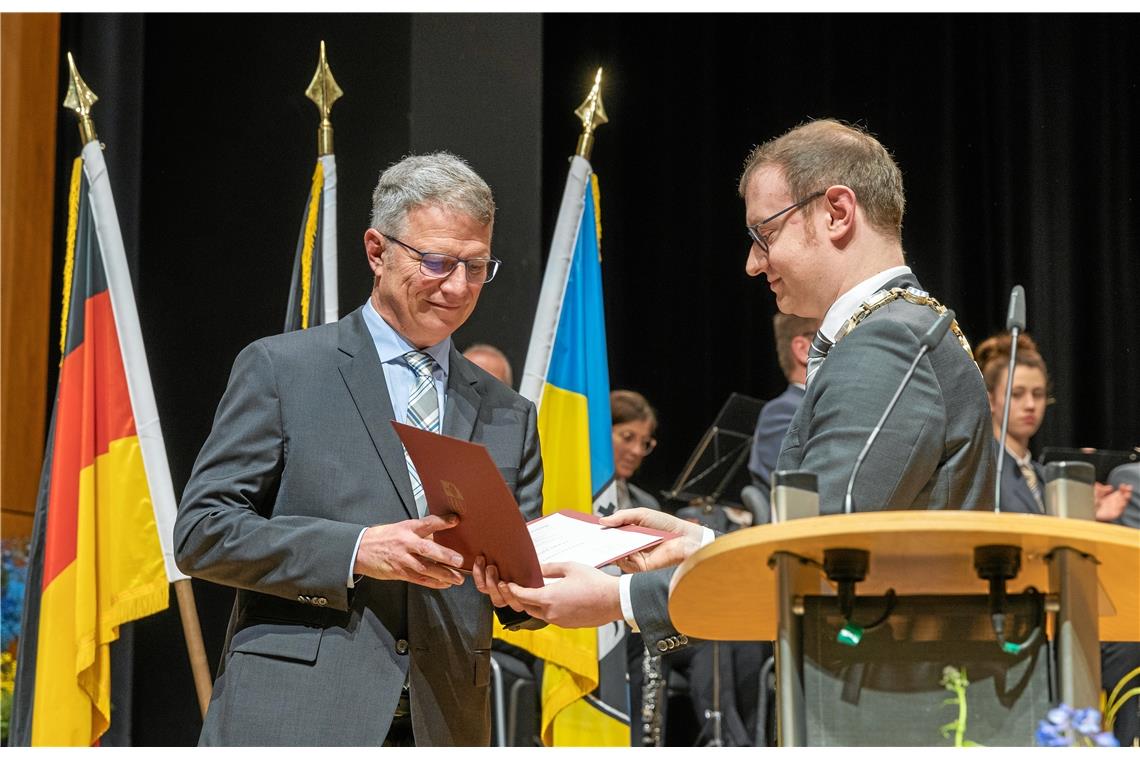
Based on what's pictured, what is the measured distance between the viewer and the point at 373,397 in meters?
2.58

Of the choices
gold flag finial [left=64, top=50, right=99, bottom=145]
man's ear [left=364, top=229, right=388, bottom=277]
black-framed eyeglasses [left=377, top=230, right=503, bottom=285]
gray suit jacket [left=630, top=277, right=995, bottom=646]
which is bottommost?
gray suit jacket [left=630, top=277, right=995, bottom=646]

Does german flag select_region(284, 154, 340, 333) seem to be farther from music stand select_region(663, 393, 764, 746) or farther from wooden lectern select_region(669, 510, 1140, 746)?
wooden lectern select_region(669, 510, 1140, 746)

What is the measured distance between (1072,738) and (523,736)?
3559 mm

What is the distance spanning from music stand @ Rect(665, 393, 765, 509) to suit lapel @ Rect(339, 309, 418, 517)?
3.12 m

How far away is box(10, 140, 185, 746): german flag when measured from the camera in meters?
4.11

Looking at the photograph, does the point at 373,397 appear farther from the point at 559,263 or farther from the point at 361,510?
the point at 559,263

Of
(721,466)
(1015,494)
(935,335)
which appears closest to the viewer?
(935,335)

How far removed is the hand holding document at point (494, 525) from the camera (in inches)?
83.4

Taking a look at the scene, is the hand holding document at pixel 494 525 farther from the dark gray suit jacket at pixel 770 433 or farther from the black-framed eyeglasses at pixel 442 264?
the dark gray suit jacket at pixel 770 433

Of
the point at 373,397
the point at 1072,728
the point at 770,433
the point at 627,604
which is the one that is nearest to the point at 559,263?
the point at 770,433

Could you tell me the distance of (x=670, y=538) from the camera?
238 centimetres

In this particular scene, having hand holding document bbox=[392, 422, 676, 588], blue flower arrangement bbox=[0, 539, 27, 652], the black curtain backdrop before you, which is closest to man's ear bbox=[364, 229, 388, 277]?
hand holding document bbox=[392, 422, 676, 588]

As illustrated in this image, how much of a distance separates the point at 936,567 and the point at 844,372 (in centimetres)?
45
